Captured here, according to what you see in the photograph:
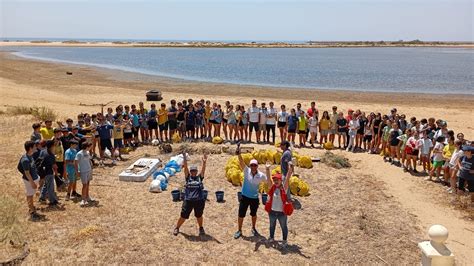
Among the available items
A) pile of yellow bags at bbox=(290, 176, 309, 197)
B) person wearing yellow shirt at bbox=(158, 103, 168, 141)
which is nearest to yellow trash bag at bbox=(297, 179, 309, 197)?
pile of yellow bags at bbox=(290, 176, 309, 197)

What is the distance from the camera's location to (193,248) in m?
8.39

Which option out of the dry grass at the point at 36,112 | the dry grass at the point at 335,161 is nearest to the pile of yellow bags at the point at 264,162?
the dry grass at the point at 335,161

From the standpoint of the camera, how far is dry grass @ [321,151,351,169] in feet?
46.0

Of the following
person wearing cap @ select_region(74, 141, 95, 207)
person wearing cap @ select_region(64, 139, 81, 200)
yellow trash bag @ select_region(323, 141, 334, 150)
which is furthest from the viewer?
yellow trash bag @ select_region(323, 141, 334, 150)

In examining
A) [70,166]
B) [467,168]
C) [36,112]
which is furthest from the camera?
[36,112]

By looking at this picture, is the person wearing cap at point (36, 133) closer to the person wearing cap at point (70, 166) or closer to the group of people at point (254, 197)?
the person wearing cap at point (70, 166)

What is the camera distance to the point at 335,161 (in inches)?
556

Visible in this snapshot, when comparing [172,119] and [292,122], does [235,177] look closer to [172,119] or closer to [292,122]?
[292,122]

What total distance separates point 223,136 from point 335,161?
5.34 meters

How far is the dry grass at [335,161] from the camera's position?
46.0ft

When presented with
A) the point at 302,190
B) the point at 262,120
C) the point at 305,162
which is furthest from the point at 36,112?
the point at 302,190

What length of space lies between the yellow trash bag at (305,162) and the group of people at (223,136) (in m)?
1.02

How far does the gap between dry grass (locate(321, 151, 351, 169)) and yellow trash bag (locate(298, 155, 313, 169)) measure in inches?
27.3

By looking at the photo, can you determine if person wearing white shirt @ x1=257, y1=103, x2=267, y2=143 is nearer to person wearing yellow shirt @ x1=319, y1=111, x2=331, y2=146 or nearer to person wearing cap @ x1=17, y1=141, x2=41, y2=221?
person wearing yellow shirt @ x1=319, y1=111, x2=331, y2=146
